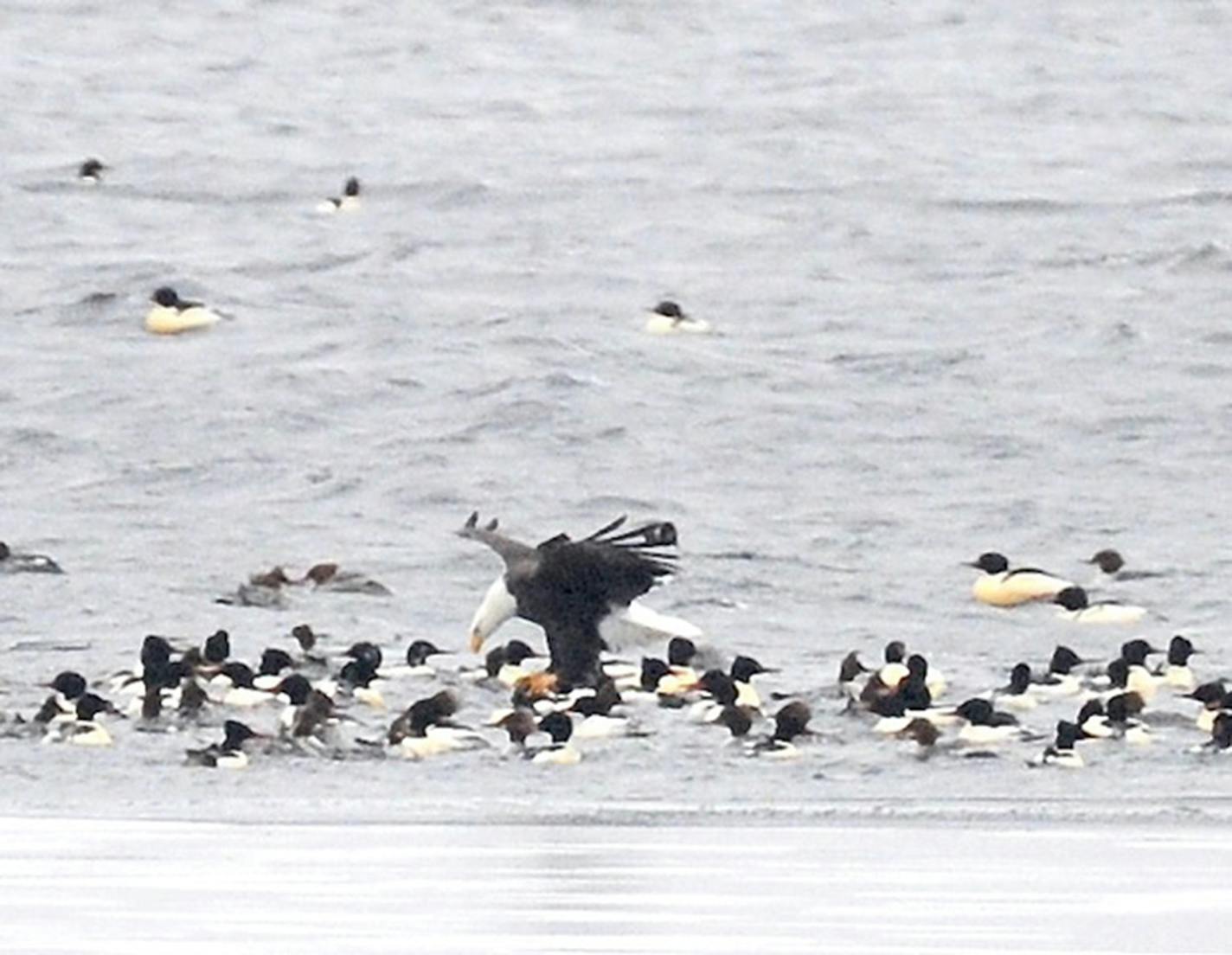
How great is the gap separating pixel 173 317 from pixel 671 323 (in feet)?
11.1

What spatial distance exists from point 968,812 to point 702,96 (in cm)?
2657

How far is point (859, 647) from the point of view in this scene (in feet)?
70.6

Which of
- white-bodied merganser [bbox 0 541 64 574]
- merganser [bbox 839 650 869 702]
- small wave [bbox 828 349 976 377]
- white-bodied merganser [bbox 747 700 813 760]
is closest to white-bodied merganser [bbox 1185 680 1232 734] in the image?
merganser [bbox 839 650 869 702]

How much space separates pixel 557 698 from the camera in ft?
60.5

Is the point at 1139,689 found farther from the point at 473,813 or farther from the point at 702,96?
the point at 702,96

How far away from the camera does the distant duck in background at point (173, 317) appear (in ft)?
103

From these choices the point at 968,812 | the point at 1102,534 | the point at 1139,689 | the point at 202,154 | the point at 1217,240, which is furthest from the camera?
the point at 202,154

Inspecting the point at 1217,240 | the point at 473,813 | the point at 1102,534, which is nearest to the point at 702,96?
the point at 1217,240

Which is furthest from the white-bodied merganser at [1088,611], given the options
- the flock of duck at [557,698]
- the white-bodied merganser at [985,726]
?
the white-bodied merganser at [985,726]

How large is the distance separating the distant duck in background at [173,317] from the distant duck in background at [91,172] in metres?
6.18

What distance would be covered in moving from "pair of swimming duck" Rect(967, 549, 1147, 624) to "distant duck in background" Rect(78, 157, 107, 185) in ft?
51.7

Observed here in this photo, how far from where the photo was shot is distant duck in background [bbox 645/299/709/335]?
31031mm

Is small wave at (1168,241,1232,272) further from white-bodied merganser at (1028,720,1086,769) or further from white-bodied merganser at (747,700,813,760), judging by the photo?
white-bodied merganser at (1028,720,1086,769)

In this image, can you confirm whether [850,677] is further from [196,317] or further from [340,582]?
[196,317]
